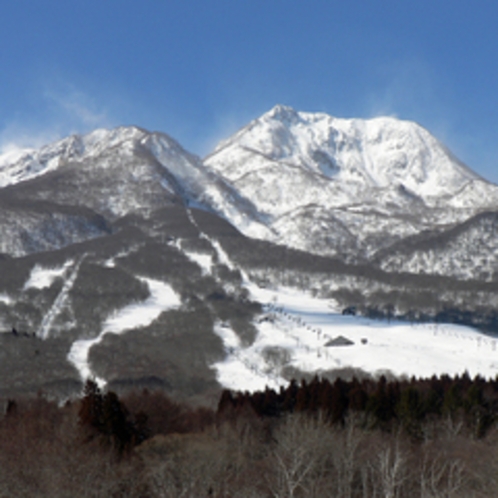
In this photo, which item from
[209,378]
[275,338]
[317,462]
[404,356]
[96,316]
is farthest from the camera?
[96,316]

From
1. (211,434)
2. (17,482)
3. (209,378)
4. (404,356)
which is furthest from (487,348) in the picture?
(17,482)

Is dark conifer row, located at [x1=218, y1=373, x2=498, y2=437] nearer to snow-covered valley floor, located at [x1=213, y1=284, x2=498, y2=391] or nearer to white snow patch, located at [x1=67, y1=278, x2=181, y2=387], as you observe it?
snow-covered valley floor, located at [x1=213, y1=284, x2=498, y2=391]

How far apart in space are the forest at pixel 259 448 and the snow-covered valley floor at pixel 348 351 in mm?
61484

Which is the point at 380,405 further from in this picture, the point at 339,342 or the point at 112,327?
the point at 112,327

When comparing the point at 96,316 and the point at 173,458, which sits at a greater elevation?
the point at 96,316

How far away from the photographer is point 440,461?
164 ft

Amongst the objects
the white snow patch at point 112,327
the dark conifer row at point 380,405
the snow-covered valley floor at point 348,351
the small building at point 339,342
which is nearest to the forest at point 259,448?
the dark conifer row at point 380,405

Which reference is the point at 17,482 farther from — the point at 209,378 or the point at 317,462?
the point at 209,378

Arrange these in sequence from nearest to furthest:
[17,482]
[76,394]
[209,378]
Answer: [17,482], [76,394], [209,378]

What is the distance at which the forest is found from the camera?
117ft

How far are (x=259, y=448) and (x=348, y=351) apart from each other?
4260 inches

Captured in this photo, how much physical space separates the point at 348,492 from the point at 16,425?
89.5 feet

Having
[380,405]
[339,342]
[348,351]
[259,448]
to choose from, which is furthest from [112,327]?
[259,448]

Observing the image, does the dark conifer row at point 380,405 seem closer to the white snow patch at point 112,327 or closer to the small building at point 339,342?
the white snow patch at point 112,327
